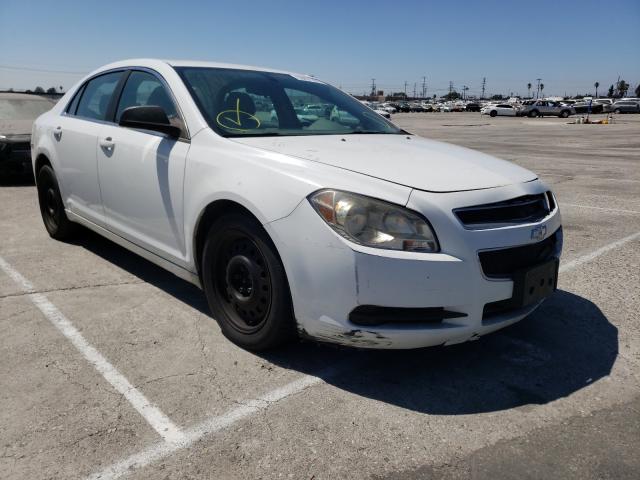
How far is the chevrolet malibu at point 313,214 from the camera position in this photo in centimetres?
243

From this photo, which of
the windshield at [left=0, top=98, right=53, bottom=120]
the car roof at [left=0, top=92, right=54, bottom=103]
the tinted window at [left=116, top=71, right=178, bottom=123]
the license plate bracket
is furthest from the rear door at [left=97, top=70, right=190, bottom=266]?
the car roof at [left=0, top=92, right=54, bottom=103]

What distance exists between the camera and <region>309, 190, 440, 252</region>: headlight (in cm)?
242

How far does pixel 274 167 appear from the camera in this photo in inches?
107

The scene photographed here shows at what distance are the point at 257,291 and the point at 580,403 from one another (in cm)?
163

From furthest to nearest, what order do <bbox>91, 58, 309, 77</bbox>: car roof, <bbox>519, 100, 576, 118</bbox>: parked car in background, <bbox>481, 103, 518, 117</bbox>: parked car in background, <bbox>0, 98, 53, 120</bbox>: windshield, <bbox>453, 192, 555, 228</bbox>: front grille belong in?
<bbox>481, 103, 518, 117</bbox>: parked car in background, <bbox>519, 100, 576, 118</bbox>: parked car in background, <bbox>0, 98, 53, 120</bbox>: windshield, <bbox>91, 58, 309, 77</bbox>: car roof, <bbox>453, 192, 555, 228</bbox>: front grille

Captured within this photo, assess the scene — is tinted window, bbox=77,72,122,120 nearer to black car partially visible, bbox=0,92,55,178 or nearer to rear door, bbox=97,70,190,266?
rear door, bbox=97,70,190,266

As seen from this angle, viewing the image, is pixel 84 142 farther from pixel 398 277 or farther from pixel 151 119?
pixel 398 277

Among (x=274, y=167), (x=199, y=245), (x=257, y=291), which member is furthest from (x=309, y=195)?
(x=199, y=245)

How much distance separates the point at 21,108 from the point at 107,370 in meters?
8.44

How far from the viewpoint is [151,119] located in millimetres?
3240

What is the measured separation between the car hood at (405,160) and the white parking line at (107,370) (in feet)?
4.49

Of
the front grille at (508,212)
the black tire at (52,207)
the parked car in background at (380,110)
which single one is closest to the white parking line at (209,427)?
the front grille at (508,212)

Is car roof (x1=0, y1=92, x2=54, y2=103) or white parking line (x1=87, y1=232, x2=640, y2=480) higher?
car roof (x1=0, y1=92, x2=54, y2=103)

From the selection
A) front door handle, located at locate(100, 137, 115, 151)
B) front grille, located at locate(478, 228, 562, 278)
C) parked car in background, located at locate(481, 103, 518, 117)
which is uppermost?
front door handle, located at locate(100, 137, 115, 151)
